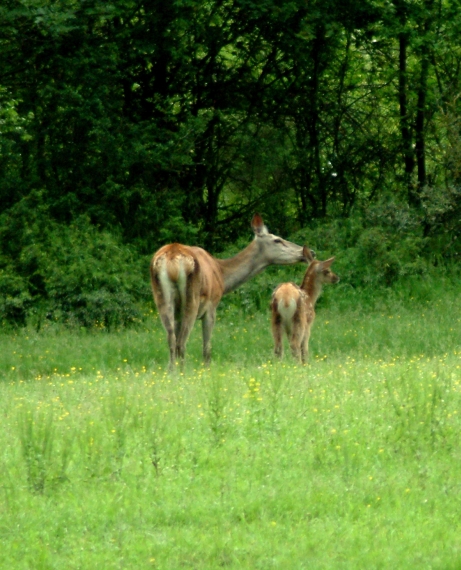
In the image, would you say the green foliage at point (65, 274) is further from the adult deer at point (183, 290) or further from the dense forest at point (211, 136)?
the adult deer at point (183, 290)

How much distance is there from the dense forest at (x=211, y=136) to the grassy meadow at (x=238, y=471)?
8.37 meters

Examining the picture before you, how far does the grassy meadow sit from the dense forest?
8.37 meters

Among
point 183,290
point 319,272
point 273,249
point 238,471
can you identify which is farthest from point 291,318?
point 238,471

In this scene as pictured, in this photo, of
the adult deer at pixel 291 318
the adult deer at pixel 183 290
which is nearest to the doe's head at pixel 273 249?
the adult deer at pixel 183 290

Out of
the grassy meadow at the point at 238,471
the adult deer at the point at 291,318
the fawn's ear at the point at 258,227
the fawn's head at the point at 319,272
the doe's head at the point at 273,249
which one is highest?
the fawn's ear at the point at 258,227

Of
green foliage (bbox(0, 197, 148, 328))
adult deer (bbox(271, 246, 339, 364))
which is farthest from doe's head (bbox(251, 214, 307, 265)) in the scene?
green foliage (bbox(0, 197, 148, 328))

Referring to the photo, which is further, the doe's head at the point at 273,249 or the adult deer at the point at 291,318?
the doe's head at the point at 273,249

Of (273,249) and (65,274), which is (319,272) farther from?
(65,274)

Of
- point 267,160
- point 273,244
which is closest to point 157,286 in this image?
point 273,244

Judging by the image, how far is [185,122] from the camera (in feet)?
74.6

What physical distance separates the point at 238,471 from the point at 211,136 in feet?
51.7

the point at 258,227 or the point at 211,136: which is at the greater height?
the point at 211,136

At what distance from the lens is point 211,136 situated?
2325 cm

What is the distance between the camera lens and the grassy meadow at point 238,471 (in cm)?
698
